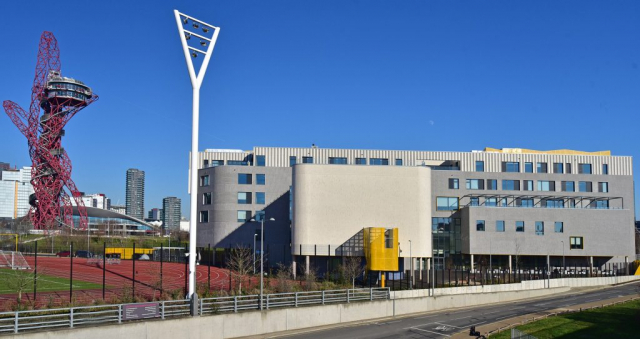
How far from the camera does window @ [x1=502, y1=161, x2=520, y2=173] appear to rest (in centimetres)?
9125

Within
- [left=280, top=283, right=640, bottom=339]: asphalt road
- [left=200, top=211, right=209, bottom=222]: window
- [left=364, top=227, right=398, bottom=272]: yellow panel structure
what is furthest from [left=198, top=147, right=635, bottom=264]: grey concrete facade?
[left=280, top=283, right=640, bottom=339]: asphalt road

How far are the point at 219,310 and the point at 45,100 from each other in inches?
4837

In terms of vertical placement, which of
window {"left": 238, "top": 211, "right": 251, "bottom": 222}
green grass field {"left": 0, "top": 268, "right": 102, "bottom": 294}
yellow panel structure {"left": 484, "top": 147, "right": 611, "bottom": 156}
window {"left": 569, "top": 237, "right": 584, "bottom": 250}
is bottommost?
green grass field {"left": 0, "top": 268, "right": 102, "bottom": 294}

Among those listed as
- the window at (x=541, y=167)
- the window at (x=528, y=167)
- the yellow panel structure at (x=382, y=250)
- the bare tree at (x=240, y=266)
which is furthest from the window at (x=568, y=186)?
the bare tree at (x=240, y=266)

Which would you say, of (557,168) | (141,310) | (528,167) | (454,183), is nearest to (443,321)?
(141,310)

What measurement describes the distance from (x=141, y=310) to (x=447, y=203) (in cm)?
6234

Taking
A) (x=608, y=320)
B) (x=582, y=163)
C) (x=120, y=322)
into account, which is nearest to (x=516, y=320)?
(x=608, y=320)

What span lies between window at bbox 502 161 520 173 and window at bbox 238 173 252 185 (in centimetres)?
3723

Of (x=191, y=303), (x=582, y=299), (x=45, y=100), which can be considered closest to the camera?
(x=191, y=303)

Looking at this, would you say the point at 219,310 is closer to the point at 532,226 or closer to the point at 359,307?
the point at 359,307

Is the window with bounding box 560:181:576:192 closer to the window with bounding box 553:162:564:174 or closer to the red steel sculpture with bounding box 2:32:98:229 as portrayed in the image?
the window with bounding box 553:162:564:174

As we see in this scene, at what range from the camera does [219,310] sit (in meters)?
34.3

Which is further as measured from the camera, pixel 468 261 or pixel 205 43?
pixel 468 261

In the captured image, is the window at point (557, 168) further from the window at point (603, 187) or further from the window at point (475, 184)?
the window at point (475, 184)
